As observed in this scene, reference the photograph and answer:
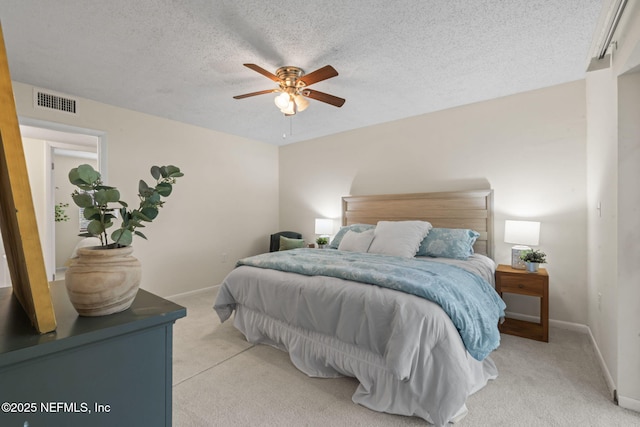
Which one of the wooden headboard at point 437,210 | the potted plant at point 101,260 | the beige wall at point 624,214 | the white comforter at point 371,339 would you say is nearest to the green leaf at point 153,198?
the potted plant at point 101,260

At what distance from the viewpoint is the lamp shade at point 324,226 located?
175 inches

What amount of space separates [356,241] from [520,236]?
1.64 m

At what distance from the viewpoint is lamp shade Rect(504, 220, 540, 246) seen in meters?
2.79

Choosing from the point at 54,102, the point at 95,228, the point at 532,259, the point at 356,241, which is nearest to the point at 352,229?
the point at 356,241

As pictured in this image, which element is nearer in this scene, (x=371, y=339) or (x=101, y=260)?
(x=101, y=260)

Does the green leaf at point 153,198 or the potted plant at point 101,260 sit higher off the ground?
the green leaf at point 153,198

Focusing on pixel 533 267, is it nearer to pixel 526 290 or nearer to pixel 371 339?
pixel 526 290

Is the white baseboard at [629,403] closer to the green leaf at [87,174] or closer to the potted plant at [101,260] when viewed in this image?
the potted plant at [101,260]

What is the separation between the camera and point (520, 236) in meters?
2.84

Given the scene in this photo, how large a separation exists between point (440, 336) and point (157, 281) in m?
3.52

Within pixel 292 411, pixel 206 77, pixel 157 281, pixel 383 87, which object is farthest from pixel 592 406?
pixel 157 281

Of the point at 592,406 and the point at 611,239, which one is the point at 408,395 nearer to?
the point at 592,406

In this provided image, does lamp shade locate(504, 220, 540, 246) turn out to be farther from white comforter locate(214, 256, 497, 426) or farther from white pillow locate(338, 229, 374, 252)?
white pillow locate(338, 229, 374, 252)

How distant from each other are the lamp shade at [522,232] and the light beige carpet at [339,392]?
917mm
